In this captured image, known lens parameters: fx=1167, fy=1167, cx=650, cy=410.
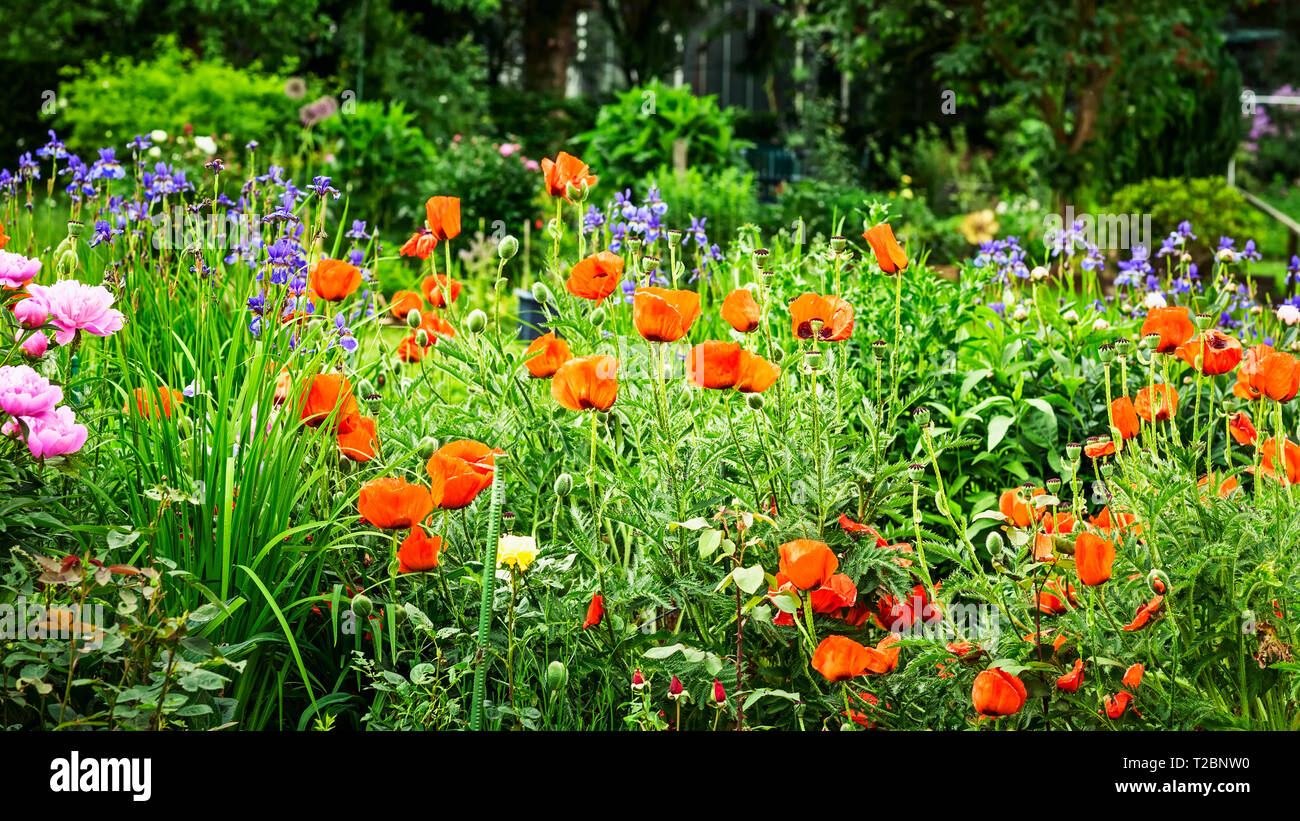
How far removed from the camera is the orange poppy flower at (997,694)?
1685mm

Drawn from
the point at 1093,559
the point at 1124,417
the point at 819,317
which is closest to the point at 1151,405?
the point at 1124,417

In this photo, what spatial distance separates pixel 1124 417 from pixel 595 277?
38.7 inches

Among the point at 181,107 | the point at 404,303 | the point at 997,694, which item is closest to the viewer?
the point at 997,694

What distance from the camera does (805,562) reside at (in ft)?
5.58

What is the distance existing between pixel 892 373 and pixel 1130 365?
1.55 meters

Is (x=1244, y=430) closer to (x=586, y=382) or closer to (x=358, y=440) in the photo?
(x=586, y=382)

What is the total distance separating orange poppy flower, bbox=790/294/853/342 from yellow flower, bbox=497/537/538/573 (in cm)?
58

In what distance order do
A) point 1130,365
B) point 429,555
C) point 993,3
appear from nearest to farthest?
point 429,555, point 1130,365, point 993,3

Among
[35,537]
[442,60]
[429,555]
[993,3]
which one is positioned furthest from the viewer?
[442,60]

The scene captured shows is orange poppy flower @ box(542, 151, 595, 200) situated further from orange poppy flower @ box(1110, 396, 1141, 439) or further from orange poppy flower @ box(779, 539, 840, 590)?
orange poppy flower @ box(1110, 396, 1141, 439)

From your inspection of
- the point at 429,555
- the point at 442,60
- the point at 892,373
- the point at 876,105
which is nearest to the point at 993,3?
the point at 876,105

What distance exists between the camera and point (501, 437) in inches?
86.3

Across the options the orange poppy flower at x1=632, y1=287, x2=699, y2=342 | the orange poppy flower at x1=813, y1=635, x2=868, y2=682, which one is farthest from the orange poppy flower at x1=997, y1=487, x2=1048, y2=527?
the orange poppy flower at x1=632, y1=287, x2=699, y2=342

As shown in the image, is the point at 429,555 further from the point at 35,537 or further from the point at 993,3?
the point at 993,3
